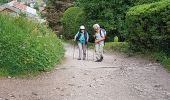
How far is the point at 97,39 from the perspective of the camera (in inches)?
782

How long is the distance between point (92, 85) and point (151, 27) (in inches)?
270

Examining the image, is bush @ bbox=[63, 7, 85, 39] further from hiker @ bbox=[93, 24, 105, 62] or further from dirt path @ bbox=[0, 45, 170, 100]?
dirt path @ bbox=[0, 45, 170, 100]

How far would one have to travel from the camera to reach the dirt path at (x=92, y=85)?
11.2 metres

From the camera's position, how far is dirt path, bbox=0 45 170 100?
11.2 meters

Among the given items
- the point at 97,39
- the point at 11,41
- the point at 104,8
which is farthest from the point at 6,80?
the point at 104,8

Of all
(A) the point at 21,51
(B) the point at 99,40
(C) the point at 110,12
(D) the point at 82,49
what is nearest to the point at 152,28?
(B) the point at 99,40

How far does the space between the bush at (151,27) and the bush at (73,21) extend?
53.3 feet

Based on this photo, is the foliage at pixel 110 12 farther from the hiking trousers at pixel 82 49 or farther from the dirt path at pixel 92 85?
the dirt path at pixel 92 85

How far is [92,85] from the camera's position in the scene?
12734 millimetres

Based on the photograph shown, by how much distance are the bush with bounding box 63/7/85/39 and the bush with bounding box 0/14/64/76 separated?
69.4 ft

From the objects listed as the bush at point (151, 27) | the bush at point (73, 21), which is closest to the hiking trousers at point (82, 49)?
the bush at point (151, 27)

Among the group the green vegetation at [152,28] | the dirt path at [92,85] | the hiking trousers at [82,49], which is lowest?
the dirt path at [92,85]

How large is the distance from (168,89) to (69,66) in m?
5.38

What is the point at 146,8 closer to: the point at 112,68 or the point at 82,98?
the point at 112,68
